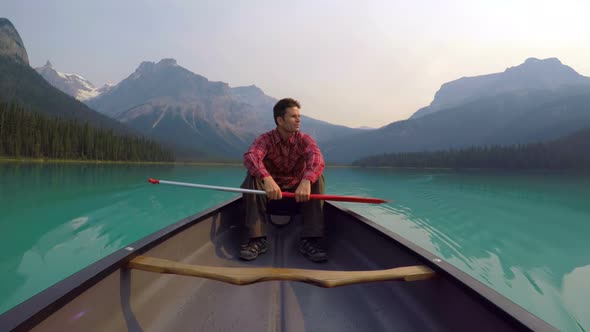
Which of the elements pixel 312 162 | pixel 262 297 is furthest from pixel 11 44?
pixel 262 297

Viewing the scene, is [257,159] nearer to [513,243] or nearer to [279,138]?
[279,138]

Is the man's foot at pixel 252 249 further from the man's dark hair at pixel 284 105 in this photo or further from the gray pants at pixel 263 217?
the man's dark hair at pixel 284 105

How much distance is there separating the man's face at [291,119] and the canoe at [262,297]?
4.70ft

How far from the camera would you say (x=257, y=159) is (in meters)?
3.42

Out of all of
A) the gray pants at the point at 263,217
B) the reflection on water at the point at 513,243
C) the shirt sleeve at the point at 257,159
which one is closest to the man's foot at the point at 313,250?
the gray pants at the point at 263,217

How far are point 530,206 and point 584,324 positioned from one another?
15160mm

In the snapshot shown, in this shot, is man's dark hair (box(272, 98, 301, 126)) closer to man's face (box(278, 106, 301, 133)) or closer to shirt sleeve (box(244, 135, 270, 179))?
man's face (box(278, 106, 301, 133))

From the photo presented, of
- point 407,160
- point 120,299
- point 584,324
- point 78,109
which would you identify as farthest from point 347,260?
point 78,109

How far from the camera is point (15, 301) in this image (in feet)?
12.7

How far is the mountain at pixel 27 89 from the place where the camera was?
12062cm

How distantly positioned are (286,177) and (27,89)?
172597 millimetres

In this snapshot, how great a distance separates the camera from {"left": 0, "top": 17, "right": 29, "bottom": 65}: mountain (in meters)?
144

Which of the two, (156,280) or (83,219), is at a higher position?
(156,280)

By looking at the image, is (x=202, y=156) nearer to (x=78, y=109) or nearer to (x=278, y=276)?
(x=78, y=109)
